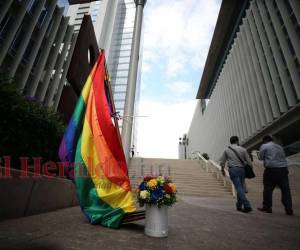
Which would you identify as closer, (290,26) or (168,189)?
(168,189)

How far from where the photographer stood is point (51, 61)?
21484 millimetres

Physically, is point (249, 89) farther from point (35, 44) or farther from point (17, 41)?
point (17, 41)

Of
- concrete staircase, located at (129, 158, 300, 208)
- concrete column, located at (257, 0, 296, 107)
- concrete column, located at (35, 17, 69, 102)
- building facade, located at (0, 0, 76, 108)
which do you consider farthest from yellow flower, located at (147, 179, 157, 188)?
concrete column, located at (35, 17, 69, 102)

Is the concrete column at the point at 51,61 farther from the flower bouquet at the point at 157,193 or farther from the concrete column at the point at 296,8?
the concrete column at the point at 296,8

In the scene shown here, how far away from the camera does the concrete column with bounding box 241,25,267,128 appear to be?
20.0 metres

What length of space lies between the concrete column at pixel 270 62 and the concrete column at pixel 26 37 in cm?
1978

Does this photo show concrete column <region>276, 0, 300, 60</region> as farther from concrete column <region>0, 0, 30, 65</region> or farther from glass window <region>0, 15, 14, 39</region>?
glass window <region>0, 15, 14, 39</region>

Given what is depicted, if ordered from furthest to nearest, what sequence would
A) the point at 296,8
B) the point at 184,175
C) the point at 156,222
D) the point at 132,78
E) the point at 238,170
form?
the point at 296,8 → the point at 184,175 → the point at 132,78 → the point at 238,170 → the point at 156,222

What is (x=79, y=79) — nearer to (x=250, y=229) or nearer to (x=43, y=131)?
(x=43, y=131)

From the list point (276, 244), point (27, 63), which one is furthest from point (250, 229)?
point (27, 63)

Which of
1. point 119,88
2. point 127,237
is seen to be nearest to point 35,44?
point 127,237

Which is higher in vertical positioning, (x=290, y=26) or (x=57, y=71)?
(x=290, y=26)

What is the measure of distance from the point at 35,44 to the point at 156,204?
67.2 feet

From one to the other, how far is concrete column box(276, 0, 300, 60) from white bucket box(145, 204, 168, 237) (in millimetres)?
18158
